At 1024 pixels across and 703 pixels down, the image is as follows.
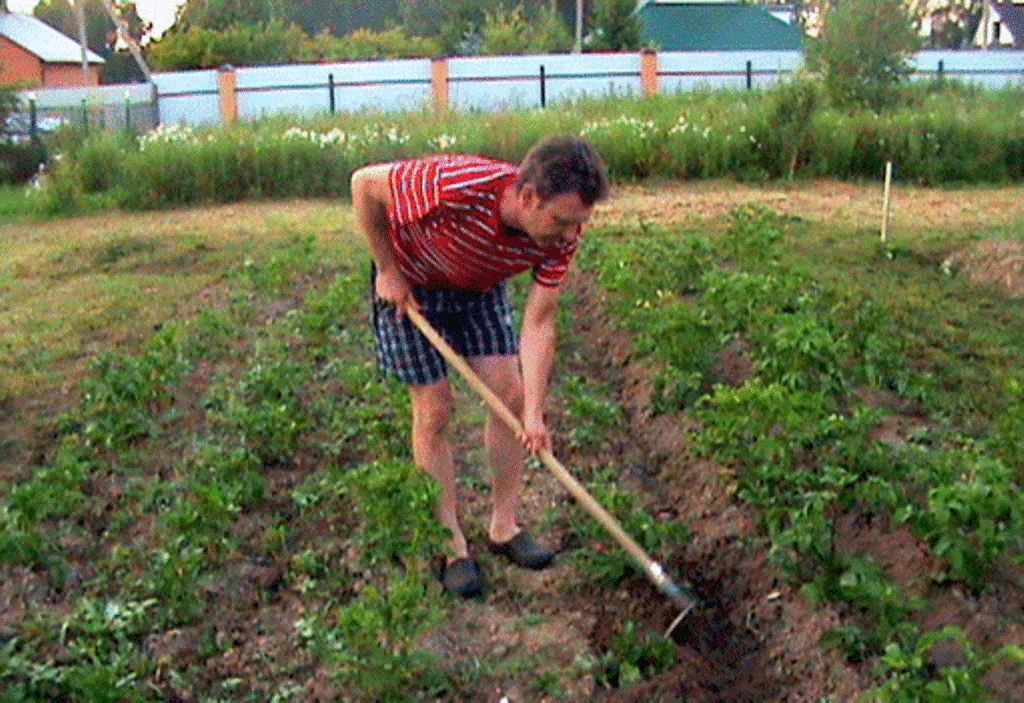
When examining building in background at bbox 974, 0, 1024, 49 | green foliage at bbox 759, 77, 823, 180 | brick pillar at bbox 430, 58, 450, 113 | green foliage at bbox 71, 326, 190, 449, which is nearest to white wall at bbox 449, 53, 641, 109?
brick pillar at bbox 430, 58, 450, 113

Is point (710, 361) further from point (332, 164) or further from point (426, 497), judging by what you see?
point (332, 164)

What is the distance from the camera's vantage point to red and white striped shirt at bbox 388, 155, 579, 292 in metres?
3.90

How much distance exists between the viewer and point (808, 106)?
16281mm

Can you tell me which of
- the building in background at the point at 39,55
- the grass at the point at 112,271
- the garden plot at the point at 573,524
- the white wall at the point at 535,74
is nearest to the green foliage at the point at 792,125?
the grass at the point at 112,271

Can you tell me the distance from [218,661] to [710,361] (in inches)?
126

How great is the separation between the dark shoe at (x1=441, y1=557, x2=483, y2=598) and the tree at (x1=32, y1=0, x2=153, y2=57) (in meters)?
56.0

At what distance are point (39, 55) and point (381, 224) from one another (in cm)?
4853

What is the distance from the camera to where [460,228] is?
3.96 m

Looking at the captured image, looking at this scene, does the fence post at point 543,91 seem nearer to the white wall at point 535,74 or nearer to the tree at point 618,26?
the white wall at point 535,74

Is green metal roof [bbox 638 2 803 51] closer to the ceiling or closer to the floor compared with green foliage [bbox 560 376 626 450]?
closer to the ceiling

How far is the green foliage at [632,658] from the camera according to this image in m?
3.78

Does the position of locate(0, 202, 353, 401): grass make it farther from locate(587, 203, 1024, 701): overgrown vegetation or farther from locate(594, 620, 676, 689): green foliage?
locate(594, 620, 676, 689): green foliage

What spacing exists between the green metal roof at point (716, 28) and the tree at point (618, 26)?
4.56m

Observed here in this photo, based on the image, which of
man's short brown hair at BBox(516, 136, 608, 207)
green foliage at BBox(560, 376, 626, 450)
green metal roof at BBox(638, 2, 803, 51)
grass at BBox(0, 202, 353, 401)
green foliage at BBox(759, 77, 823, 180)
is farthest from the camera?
green metal roof at BBox(638, 2, 803, 51)
